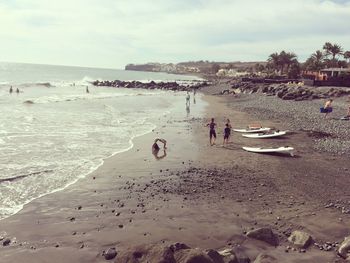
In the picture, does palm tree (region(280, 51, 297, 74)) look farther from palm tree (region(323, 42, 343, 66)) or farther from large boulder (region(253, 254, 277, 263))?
large boulder (region(253, 254, 277, 263))

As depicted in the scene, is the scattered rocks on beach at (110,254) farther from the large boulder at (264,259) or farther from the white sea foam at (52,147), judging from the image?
the white sea foam at (52,147)

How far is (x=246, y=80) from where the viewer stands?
86.9 metres

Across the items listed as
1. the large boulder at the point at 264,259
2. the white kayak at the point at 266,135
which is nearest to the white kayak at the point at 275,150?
the white kayak at the point at 266,135

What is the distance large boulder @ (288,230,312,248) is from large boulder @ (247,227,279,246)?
1.43 feet

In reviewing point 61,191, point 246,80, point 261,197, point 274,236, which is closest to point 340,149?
point 261,197

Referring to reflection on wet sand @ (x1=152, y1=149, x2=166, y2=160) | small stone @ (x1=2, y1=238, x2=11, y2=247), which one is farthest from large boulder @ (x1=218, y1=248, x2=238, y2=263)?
reflection on wet sand @ (x1=152, y1=149, x2=166, y2=160)

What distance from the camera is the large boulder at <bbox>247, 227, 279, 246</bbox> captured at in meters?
10.3

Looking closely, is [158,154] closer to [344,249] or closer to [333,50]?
[344,249]

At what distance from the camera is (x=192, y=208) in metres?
13.0

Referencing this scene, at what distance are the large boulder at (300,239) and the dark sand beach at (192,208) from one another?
20 centimetres

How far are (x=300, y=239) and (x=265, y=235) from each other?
925mm

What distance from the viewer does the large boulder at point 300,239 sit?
10.1 metres

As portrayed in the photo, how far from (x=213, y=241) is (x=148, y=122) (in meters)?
25.1

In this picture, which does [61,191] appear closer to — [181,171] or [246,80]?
[181,171]
